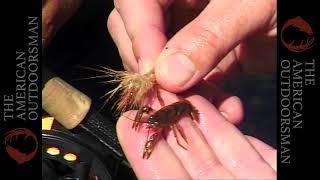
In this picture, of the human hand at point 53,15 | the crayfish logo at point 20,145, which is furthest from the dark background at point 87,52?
the crayfish logo at point 20,145

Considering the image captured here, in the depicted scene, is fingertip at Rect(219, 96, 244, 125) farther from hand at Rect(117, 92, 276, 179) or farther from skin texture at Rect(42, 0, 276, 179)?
hand at Rect(117, 92, 276, 179)

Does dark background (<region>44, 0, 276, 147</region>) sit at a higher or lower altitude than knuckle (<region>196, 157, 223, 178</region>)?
higher

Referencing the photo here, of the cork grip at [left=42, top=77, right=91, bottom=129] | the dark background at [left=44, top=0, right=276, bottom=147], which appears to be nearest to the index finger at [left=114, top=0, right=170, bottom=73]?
the cork grip at [left=42, top=77, right=91, bottom=129]

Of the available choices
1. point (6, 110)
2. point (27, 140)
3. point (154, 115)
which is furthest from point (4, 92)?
point (154, 115)

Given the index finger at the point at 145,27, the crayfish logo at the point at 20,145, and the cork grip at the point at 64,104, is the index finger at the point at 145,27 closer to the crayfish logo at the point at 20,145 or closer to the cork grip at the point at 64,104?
the cork grip at the point at 64,104

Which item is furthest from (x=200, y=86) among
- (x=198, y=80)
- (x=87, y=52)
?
(x=87, y=52)

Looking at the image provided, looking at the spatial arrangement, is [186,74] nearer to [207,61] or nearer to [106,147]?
[207,61]

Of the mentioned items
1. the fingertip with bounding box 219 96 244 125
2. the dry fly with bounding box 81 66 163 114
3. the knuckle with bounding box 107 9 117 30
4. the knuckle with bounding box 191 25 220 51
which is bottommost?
the fingertip with bounding box 219 96 244 125
